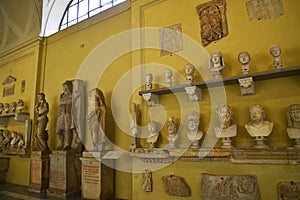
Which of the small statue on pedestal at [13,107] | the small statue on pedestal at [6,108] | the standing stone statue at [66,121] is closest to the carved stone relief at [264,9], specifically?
the standing stone statue at [66,121]

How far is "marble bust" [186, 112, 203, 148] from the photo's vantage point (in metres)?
2.61

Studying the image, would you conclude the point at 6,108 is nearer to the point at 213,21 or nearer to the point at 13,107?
the point at 13,107

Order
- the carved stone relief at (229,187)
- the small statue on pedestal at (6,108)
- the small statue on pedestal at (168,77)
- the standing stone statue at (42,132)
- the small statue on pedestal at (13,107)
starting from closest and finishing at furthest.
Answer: the carved stone relief at (229,187)
the small statue on pedestal at (168,77)
the standing stone statue at (42,132)
the small statue on pedestal at (13,107)
the small statue on pedestal at (6,108)

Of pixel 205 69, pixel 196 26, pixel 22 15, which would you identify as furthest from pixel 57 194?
pixel 22 15

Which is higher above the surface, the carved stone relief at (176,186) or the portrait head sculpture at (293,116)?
the portrait head sculpture at (293,116)

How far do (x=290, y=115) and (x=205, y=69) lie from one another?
1.05 metres

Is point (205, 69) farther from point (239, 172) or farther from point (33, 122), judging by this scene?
point (33, 122)

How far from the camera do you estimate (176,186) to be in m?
2.75

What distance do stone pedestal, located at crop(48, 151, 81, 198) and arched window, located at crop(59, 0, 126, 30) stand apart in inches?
109

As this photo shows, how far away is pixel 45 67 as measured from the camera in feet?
16.4

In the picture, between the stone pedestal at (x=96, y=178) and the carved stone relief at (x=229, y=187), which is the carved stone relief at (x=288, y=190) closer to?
the carved stone relief at (x=229, y=187)

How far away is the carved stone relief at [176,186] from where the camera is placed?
2688mm

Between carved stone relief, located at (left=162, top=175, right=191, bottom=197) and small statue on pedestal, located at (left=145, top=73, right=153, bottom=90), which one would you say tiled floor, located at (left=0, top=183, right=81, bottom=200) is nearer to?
carved stone relief, located at (left=162, top=175, right=191, bottom=197)

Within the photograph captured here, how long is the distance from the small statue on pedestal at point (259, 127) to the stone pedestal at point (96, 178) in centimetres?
197
